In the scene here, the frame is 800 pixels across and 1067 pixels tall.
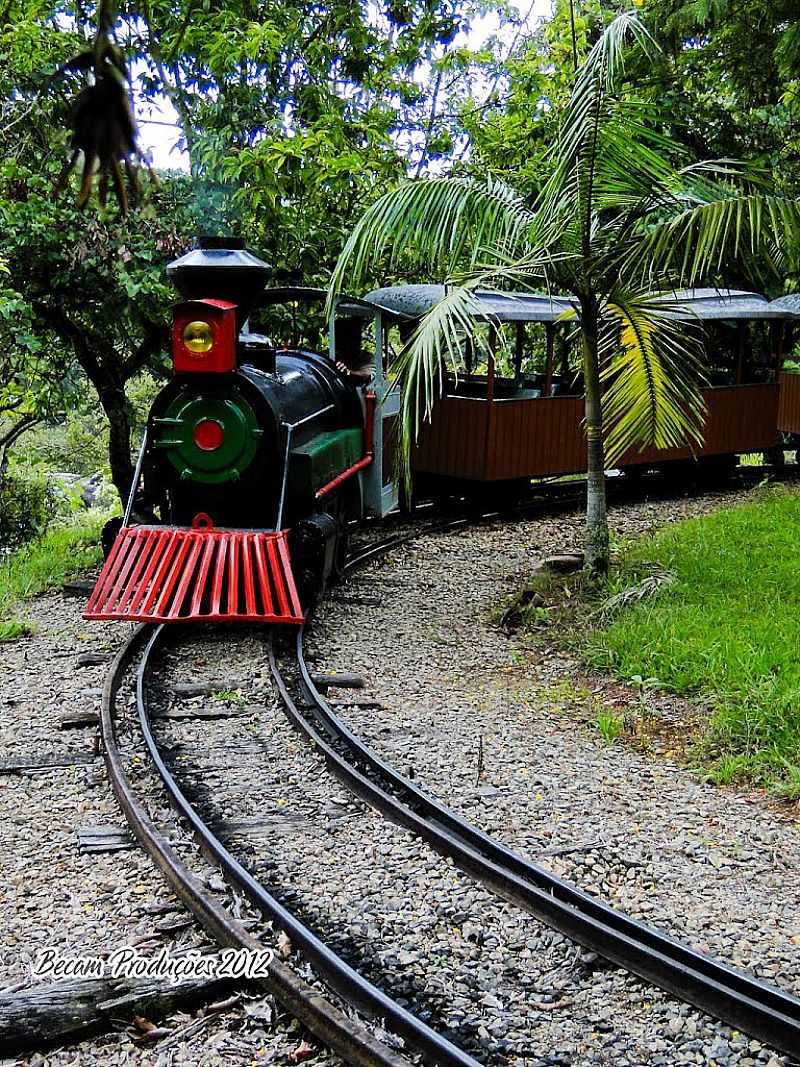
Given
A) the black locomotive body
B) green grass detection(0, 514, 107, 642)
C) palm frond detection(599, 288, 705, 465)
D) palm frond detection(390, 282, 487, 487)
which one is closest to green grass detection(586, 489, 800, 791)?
palm frond detection(599, 288, 705, 465)

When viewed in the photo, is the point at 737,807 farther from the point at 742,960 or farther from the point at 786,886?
the point at 742,960

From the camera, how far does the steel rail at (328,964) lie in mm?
3246

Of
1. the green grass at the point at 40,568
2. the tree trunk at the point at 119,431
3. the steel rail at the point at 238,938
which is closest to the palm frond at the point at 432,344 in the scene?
the steel rail at the point at 238,938

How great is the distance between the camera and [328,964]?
146 inches

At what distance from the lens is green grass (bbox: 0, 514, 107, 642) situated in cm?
878

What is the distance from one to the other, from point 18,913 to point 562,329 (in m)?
12.8

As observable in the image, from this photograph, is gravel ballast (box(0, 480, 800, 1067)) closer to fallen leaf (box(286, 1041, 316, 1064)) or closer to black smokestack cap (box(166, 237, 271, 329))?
fallen leaf (box(286, 1041, 316, 1064))

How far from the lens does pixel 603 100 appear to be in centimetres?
753

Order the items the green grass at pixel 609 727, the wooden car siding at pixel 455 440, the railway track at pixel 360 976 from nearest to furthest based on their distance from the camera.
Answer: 1. the railway track at pixel 360 976
2. the green grass at pixel 609 727
3. the wooden car siding at pixel 455 440

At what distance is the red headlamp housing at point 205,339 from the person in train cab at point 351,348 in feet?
10.3

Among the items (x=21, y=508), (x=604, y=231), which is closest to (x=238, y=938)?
(x=604, y=231)

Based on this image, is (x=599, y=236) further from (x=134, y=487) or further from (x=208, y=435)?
(x=134, y=487)

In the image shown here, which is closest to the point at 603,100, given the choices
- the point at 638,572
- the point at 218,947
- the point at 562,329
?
the point at 638,572

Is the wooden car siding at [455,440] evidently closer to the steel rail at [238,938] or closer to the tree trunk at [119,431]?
the tree trunk at [119,431]
